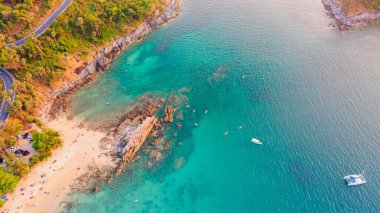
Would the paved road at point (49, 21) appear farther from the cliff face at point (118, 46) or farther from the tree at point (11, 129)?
the tree at point (11, 129)

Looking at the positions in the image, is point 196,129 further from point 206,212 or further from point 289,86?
point 289,86

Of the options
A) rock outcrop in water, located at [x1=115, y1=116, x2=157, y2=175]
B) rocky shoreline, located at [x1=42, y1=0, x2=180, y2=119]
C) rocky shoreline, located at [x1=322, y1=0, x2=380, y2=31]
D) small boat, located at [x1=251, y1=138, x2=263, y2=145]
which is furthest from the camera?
rocky shoreline, located at [x1=322, y1=0, x2=380, y2=31]

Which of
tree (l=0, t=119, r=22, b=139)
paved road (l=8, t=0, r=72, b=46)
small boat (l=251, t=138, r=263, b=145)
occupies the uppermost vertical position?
paved road (l=8, t=0, r=72, b=46)

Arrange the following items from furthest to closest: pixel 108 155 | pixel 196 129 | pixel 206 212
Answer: pixel 196 129 < pixel 108 155 < pixel 206 212

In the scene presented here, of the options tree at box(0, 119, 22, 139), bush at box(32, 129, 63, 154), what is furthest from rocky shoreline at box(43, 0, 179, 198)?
bush at box(32, 129, 63, 154)

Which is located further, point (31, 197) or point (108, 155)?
point (108, 155)

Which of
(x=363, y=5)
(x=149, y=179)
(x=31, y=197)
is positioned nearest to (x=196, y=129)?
(x=149, y=179)

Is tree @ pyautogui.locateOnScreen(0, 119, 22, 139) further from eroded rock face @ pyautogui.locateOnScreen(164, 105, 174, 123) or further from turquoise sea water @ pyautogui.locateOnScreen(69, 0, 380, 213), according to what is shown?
eroded rock face @ pyautogui.locateOnScreen(164, 105, 174, 123)

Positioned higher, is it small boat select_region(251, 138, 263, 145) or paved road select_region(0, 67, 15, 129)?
paved road select_region(0, 67, 15, 129)
